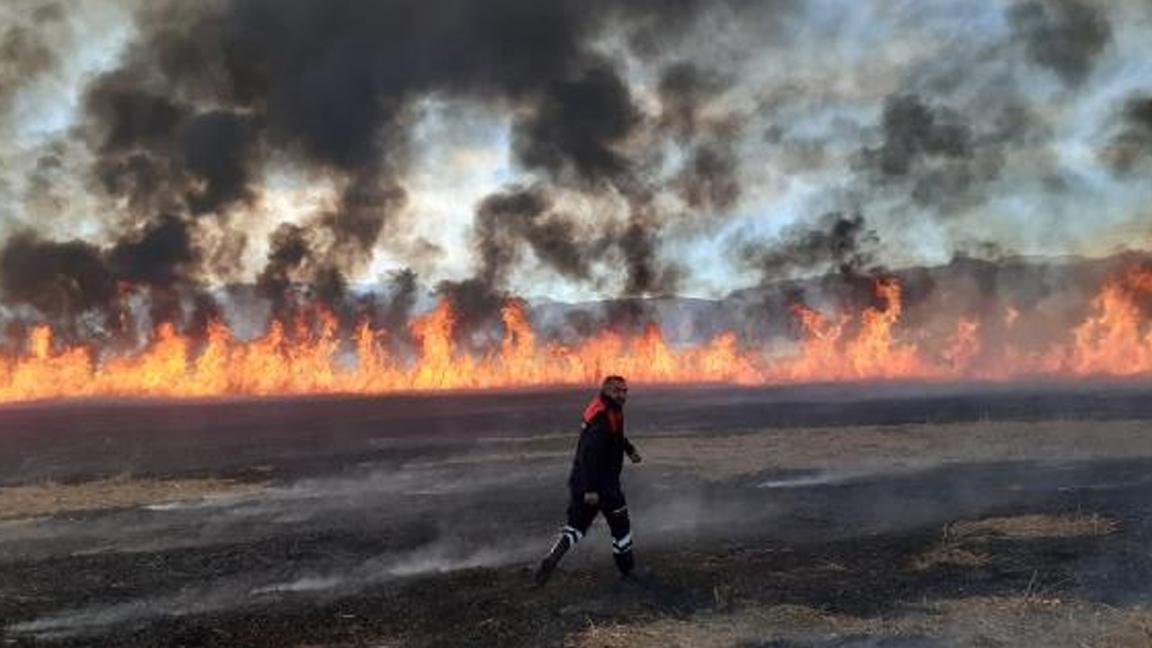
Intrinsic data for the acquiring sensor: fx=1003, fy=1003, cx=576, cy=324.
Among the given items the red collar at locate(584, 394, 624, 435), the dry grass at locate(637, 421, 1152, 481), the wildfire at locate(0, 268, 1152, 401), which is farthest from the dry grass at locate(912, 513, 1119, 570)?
the wildfire at locate(0, 268, 1152, 401)

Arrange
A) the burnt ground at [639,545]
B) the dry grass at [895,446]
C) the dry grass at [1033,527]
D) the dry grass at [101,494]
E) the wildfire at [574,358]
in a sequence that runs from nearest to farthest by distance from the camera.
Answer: the burnt ground at [639,545] → the dry grass at [1033,527] → the dry grass at [101,494] → the dry grass at [895,446] → the wildfire at [574,358]

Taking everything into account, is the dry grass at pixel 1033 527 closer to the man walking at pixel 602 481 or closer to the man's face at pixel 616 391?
the man walking at pixel 602 481

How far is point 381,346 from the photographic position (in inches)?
3147

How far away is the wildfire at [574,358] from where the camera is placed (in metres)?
68.8

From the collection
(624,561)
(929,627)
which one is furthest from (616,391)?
(929,627)

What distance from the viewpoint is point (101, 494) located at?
25.4m

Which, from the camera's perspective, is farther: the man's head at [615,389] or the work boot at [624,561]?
the work boot at [624,561]

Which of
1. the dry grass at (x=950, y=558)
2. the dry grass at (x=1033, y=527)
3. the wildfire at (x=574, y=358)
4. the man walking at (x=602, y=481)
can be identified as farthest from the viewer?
the wildfire at (x=574, y=358)

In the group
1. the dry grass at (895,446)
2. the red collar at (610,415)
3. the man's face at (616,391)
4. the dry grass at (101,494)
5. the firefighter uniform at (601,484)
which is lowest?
the dry grass at (895,446)

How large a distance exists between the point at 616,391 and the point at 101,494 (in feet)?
60.3

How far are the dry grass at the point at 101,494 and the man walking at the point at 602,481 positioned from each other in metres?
14.7

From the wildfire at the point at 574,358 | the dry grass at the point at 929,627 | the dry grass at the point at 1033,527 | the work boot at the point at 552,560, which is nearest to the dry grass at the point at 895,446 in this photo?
the dry grass at the point at 1033,527

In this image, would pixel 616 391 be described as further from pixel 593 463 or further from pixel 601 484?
pixel 601 484

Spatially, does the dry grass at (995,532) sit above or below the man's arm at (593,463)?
below
